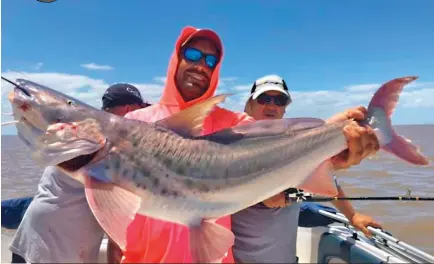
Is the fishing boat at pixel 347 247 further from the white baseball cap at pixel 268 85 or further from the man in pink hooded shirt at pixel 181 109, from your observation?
the white baseball cap at pixel 268 85

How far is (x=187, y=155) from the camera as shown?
2.29 metres

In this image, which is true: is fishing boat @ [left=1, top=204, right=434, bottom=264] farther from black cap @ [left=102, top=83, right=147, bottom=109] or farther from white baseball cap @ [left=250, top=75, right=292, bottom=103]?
white baseball cap @ [left=250, top=75, right=292, bottom=103]

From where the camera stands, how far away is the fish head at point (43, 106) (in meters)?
2.05

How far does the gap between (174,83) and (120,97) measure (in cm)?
168

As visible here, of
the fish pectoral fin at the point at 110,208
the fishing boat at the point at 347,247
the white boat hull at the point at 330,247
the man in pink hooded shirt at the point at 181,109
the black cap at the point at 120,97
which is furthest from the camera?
the black cap at the point at 120,97

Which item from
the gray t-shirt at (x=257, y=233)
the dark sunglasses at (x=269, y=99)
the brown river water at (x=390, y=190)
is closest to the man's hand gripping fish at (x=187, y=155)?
the gray t-shirt at (x=257, y=233)

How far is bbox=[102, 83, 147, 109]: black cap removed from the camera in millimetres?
4395

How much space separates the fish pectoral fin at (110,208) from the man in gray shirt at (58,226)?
1485mm

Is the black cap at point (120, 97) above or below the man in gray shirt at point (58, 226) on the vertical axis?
above

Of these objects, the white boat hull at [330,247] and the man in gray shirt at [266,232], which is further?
the white boat hull at [330,247]

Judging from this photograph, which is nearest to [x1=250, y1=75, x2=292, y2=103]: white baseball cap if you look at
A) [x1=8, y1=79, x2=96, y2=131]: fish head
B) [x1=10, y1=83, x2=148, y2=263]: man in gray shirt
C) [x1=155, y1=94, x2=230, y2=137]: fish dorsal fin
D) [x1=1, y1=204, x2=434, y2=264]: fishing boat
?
[x1=1, y1=204, x2=434, y2=264]: fishing boat

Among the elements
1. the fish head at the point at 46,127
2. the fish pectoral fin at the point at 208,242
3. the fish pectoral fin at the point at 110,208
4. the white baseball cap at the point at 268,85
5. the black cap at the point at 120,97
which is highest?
the white baseball cap at the point at 268,85

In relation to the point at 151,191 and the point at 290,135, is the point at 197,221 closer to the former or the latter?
the point at 151,191

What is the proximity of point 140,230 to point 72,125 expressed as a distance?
79 cm
